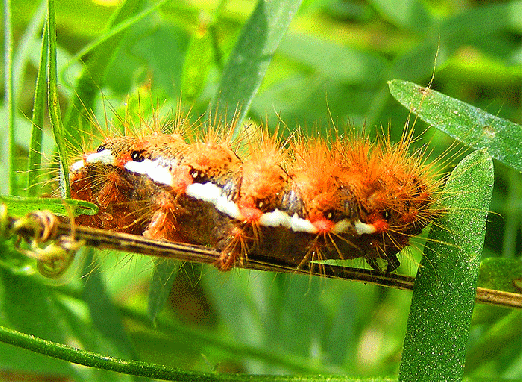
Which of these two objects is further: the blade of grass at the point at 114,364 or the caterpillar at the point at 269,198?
the caterpillar at the point at 269,198

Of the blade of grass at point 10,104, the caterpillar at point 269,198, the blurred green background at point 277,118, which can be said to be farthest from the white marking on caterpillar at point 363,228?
the blade of grass at point 10,104

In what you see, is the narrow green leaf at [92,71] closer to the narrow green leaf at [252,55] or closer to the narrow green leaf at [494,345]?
the narrow green leaf at [252,55]

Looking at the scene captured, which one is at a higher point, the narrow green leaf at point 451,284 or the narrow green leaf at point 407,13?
the narrow green leaf at point 407,13

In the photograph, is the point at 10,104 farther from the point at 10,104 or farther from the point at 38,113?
the point at 38,113

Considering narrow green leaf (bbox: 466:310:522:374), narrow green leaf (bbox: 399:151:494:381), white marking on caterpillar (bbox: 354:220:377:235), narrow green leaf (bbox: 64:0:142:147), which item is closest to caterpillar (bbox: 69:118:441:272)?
white marking on caterpillar (bbox: 354:220:377:235)

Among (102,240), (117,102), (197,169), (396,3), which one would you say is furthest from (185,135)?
(396,3)

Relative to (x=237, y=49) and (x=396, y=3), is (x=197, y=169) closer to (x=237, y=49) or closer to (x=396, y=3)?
(x=237, y=49)
